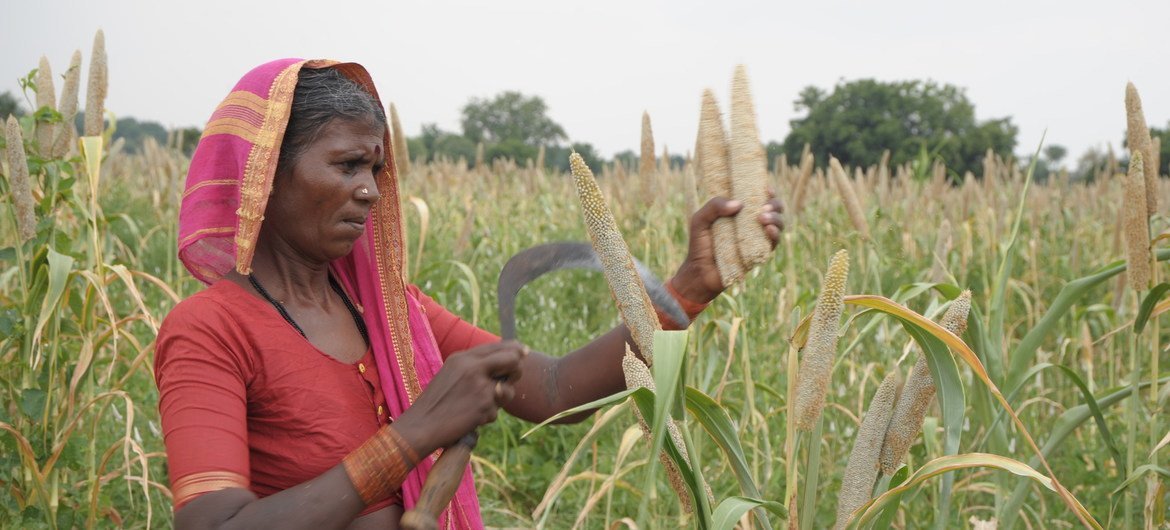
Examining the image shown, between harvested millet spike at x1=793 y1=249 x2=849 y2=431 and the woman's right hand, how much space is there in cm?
40

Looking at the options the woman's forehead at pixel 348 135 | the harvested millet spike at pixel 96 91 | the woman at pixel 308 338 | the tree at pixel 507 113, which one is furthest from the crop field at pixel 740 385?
the tree at pixel 507 113

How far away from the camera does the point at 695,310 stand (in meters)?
1.65

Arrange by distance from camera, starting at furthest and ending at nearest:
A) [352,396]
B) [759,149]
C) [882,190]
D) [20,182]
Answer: [882,190] → [20,182] → [352,396] → [759,149]

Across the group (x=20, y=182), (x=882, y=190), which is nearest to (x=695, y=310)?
(x=20, y=182)

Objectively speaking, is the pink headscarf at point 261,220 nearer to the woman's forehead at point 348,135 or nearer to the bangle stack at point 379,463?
the woman's forehead at point 348,135

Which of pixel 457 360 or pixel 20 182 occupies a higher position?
pixel 20 182

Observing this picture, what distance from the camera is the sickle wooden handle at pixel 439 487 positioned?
4.50ft

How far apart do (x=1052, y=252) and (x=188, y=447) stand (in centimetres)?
608

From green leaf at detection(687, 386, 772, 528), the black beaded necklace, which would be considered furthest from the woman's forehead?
green leaf at detection(687, 386, 772, 528)

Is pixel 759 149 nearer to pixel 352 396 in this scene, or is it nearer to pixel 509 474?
pixel 352 396

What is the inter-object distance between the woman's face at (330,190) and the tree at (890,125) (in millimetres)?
33357

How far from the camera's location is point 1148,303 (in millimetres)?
1958

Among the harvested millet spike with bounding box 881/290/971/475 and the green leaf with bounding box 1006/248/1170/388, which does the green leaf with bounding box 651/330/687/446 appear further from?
the green leaf with bounding box 1006/248/1170/388

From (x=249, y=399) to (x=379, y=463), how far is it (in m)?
0.28
